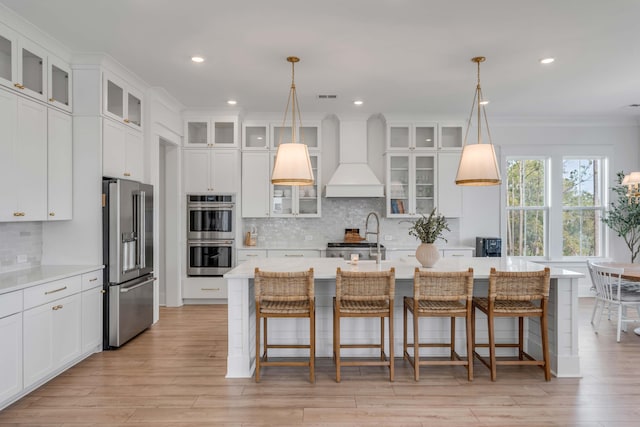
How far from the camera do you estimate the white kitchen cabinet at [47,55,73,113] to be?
372 cm

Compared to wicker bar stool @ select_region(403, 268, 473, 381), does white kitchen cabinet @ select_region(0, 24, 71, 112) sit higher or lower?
higher

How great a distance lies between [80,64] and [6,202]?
1633 mm

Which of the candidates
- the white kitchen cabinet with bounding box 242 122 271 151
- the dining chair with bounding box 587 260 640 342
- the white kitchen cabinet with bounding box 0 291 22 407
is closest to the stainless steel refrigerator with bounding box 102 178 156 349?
the white kitchen cabinet with bounding box 0 291 22 407

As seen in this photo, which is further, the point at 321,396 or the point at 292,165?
the point at 292,165

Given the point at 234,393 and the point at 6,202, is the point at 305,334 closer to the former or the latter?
the point at 234,393

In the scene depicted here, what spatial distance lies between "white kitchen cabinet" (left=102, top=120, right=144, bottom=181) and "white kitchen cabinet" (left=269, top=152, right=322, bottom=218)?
7.02 ft

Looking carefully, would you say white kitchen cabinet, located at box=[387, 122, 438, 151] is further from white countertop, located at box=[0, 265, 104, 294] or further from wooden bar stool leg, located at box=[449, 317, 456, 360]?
white countertop, located at box=[0, 265, 104, 294]

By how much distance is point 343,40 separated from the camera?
3.66m

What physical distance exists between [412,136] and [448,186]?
38.4 inches

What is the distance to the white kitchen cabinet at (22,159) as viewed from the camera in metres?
3.18


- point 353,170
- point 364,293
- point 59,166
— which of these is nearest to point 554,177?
point 353,170

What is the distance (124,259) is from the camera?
4.18 metres

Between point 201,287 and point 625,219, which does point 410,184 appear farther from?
point 201,287

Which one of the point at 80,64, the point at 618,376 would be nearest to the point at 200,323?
the point at 80,64
